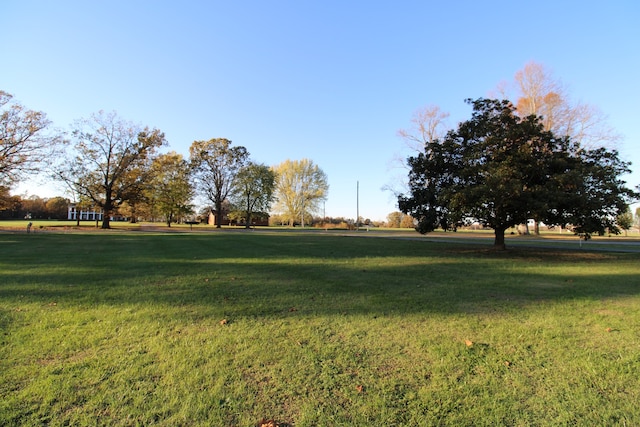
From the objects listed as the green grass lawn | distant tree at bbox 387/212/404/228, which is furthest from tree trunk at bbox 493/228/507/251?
distant tree at bbox 387/212/404/228

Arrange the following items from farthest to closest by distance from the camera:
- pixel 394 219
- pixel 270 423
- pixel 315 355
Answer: pixel 394 219, pixel 315 355, pixel 270 423

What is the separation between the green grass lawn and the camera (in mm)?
2553

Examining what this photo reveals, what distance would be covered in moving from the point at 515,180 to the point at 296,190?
56242mm

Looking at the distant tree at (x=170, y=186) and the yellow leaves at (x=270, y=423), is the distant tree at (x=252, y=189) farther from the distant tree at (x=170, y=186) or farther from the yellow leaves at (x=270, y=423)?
the yellow leaves at (x=270, y=423)

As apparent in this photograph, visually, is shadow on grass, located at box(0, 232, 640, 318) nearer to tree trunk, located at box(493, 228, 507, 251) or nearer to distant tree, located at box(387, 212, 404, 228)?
tree trunk, located at box(493, 228, 507, 251)

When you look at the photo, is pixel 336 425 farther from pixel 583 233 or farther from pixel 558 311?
pixel 583 233

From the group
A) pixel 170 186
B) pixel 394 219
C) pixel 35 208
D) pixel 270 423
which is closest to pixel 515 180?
pixel 270 423

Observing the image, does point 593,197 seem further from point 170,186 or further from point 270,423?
point 170,186

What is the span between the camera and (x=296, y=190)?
6706cm

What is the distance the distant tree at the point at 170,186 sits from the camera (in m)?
40.3

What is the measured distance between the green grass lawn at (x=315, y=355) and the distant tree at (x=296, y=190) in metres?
59.9

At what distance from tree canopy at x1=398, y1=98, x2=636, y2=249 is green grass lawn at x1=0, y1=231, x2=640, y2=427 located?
5.99m

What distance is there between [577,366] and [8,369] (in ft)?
16.9

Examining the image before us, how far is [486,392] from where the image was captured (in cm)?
282
